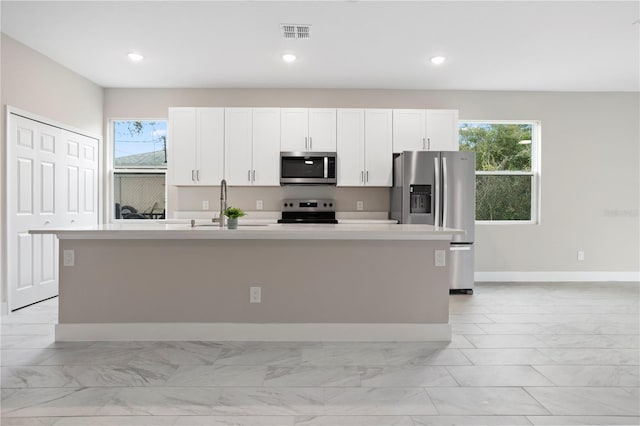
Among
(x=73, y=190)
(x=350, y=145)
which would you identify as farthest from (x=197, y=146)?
(x=350, y=145)

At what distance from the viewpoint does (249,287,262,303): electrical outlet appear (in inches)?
124

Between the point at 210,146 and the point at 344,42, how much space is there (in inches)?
87.9

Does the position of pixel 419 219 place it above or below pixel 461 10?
below

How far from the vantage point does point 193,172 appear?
5.26 m

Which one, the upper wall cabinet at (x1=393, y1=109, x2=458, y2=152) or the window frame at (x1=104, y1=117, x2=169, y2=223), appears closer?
the upper wall cabinet at (x1=393, y1=109, x2=458, y2=152)

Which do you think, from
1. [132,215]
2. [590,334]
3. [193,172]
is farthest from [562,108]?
[132,215]

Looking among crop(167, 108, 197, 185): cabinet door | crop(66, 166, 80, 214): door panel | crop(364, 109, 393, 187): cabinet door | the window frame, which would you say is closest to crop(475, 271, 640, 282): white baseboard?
crop(364, 109, 393, 187): cabinet door

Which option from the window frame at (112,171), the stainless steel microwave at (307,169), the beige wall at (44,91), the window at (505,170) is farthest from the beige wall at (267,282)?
the window at (505,170)

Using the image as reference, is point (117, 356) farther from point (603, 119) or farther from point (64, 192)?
point (603, 119)

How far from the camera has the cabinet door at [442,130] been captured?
5.32 meters

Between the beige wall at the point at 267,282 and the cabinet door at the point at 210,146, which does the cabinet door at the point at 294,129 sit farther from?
the beige wall at the point at 267,282

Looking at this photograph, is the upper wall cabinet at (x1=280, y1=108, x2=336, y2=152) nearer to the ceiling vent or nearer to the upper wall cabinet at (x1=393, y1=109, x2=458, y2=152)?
the upper wall cabinet at (x1=393, y1=109, x2=458, y2=152)

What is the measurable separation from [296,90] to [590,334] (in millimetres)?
4316

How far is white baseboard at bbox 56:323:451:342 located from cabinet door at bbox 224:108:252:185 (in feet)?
8.22
